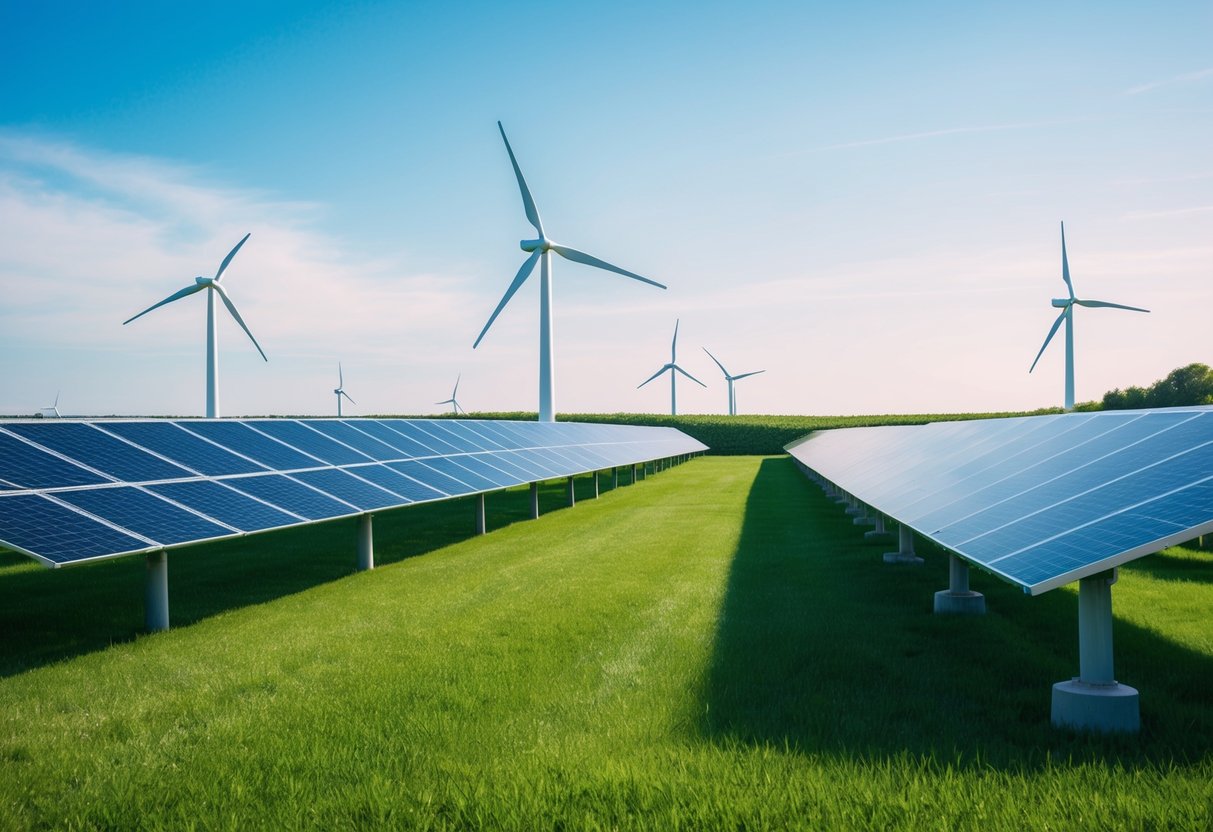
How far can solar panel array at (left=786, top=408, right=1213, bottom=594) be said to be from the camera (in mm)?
7445

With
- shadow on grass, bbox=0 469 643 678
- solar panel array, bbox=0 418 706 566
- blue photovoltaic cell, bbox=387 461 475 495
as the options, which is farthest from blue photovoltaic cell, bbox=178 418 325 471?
blue photovoltaic cell, bbox=387 461 475 495

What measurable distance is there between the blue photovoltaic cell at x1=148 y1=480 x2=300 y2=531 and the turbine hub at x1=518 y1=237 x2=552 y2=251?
3510 centimetres

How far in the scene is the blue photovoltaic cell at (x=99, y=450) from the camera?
13.5m

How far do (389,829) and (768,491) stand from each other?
32.7 meters

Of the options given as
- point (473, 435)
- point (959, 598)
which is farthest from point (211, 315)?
point (959, 598)

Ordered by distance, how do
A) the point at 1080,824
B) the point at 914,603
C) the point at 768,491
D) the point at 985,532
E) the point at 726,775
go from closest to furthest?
the point at 1080,824
the point at 726,775
the point at 985,532
the point at 914,603
the point at 768,491

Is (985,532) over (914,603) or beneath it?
over

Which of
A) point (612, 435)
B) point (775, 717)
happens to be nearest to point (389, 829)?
point (775, 717)

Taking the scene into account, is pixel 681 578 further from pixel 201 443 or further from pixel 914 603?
pixel 201 443

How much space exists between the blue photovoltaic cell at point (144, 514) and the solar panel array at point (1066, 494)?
384 inches

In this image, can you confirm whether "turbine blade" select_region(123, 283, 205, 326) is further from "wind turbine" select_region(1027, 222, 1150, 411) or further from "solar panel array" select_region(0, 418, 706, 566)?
"wind turbine" select_region(1027, 222, 1150, 411)

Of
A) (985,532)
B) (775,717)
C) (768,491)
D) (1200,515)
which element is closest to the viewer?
(1200,515)

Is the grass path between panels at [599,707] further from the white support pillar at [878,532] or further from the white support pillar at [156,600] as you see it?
the white support pillar at [878,532]

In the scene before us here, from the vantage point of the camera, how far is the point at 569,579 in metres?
16.2
